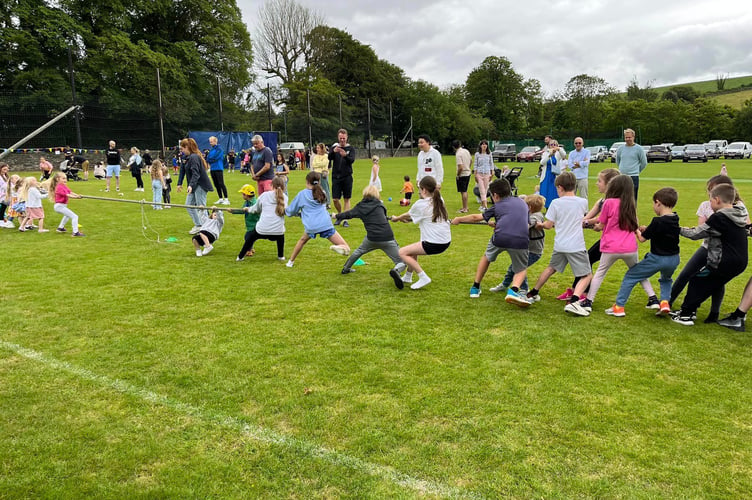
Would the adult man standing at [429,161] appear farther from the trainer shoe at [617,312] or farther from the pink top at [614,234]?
the trainer shoe at [617,312]

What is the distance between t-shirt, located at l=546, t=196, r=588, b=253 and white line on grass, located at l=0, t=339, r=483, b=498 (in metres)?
3.73

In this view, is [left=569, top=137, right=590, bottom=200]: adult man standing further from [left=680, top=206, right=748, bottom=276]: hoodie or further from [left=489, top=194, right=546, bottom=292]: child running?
[left=680, top=206, right=748, bottom=276]: hoodie

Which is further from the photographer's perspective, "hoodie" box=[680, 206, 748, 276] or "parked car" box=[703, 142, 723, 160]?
"parked car" box=[703, 142, 723, 160]

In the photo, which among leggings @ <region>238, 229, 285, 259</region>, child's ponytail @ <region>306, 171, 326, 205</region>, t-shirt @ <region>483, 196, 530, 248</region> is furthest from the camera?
leggings @ <region>238, 229, 285, 259</region>

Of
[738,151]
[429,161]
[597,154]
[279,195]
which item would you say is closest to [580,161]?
[429,161]

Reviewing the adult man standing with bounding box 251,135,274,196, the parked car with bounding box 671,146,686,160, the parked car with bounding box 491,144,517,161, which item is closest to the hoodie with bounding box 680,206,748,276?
the adult man standing with bounding box 251,135,274,196

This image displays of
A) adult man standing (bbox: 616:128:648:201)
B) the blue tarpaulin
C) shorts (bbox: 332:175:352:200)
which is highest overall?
the blue tarpaulin

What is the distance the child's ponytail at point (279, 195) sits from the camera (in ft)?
26.2

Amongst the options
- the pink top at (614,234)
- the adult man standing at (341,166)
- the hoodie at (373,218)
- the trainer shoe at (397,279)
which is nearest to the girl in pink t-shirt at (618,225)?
the pink top at (614,234)

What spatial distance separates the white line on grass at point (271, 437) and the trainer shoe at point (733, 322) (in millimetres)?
4061

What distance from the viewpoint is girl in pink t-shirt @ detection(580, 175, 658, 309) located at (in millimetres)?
5445

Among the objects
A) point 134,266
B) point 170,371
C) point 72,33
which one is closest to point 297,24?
point 72,33

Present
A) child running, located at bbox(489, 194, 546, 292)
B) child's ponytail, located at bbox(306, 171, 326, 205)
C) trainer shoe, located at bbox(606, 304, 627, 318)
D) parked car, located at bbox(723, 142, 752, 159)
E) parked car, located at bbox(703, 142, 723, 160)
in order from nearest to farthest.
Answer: trainer shoe, located at bbox(606, 304, 627, 318)
child running, located at bbox(489, 194, 546, 292)
child's ponytail, located at bbox(306, 171, 326, 205)
parked car, located at bbox(723, 142, 752, 159)
parked car, located at bbox(703, 142, 723, 160)

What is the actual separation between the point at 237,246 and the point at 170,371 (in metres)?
5.80
